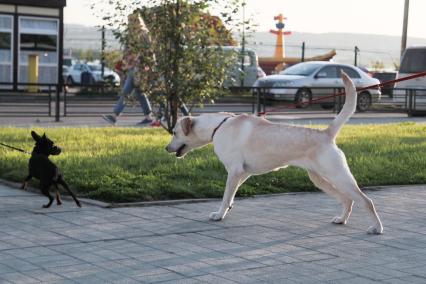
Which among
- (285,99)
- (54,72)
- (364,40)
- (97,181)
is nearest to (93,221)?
(97,181)

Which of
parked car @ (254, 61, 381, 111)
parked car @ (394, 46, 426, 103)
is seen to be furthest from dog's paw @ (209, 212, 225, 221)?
parked car @ (394, 46, 426, 103)

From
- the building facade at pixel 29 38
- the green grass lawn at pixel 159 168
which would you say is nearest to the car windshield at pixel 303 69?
A: the building facade at pixel 29 38

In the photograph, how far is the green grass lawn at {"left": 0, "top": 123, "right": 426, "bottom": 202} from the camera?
9477mm

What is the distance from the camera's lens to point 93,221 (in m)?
7.82

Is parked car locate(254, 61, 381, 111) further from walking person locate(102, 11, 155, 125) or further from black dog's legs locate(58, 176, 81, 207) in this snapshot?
black dog's legs locate(58, 176, 81, 207)

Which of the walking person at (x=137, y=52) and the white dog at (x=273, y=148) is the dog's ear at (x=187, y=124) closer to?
the white dog at (x=273, y=148)

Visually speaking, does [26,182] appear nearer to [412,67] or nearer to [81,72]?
[412,67]

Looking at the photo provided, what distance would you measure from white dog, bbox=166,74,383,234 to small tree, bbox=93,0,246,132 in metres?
6.16

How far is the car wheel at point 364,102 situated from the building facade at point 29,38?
11.1 m

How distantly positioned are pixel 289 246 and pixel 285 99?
19821mm

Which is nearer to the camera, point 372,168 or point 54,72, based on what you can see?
point 372,168

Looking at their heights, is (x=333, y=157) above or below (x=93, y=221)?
above

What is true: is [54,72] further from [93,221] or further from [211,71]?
[93,221]

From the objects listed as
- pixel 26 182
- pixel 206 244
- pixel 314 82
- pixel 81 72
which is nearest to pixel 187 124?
pixel 206 244
